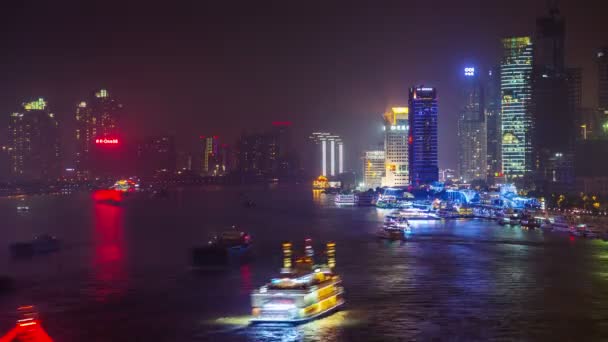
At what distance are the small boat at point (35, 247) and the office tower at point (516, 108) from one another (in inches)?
2930

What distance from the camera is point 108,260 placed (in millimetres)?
28609

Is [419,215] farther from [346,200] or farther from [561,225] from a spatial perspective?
[346,200]

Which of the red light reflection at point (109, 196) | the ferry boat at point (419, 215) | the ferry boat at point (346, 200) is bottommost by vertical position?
the ferry boat at point (419, 215)

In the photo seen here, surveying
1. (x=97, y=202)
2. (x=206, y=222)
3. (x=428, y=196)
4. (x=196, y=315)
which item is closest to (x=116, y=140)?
(x=97, y=202)

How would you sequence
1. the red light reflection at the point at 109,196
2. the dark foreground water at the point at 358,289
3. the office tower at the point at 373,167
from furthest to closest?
the office tower at the point at 373,167 → the red light reflection at the point at 109,196 → the dark foreground water at the point at 358,289

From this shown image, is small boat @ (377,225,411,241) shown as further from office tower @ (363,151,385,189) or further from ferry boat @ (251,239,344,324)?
office tower @ (363,151,385,189)

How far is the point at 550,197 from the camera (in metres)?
62.9

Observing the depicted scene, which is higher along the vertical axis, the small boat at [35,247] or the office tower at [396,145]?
the office tower at [396,145]

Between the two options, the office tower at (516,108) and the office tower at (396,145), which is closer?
the office tower at (516,108)

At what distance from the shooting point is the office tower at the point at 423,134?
102 metres

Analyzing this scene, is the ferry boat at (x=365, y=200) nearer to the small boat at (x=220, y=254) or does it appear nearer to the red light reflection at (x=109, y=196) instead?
the red light reflection at (x=109, y=196)

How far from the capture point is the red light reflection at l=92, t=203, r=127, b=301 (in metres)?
21.3

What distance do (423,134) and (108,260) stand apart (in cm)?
7741

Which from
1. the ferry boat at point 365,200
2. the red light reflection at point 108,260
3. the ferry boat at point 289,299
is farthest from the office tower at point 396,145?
the ferry boat at point 289,299
